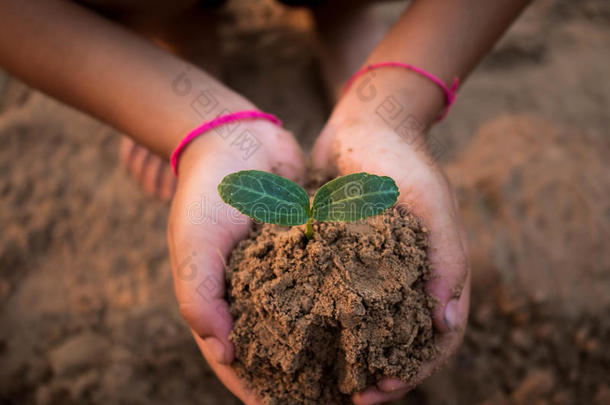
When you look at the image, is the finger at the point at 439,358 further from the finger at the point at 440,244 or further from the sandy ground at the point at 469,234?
the sandy ground at the point at 469,234

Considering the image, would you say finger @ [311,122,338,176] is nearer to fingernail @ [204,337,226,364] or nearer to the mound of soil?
the mound of soil

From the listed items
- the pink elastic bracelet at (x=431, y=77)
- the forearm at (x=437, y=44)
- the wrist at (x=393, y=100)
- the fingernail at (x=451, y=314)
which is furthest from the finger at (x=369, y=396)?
the pink elastic bracelet at (x=431, y=77)

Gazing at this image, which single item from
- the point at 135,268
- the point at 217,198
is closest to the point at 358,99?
the point at 217,198

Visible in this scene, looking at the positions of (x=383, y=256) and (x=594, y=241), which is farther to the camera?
(x=594, y=241)

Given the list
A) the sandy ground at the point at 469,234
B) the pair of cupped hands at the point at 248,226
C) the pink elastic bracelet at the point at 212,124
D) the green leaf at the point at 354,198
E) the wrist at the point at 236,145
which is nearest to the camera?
the green leaf at the point at 354,198

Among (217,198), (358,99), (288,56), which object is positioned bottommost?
(288,56)

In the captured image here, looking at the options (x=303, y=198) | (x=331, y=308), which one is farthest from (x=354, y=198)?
(x=331, y=308)

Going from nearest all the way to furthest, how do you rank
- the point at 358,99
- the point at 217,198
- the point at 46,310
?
the point at 217,198 < the point at 358,99 < the point at 46,310

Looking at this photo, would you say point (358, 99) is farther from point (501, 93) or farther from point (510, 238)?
point (501, 93)
